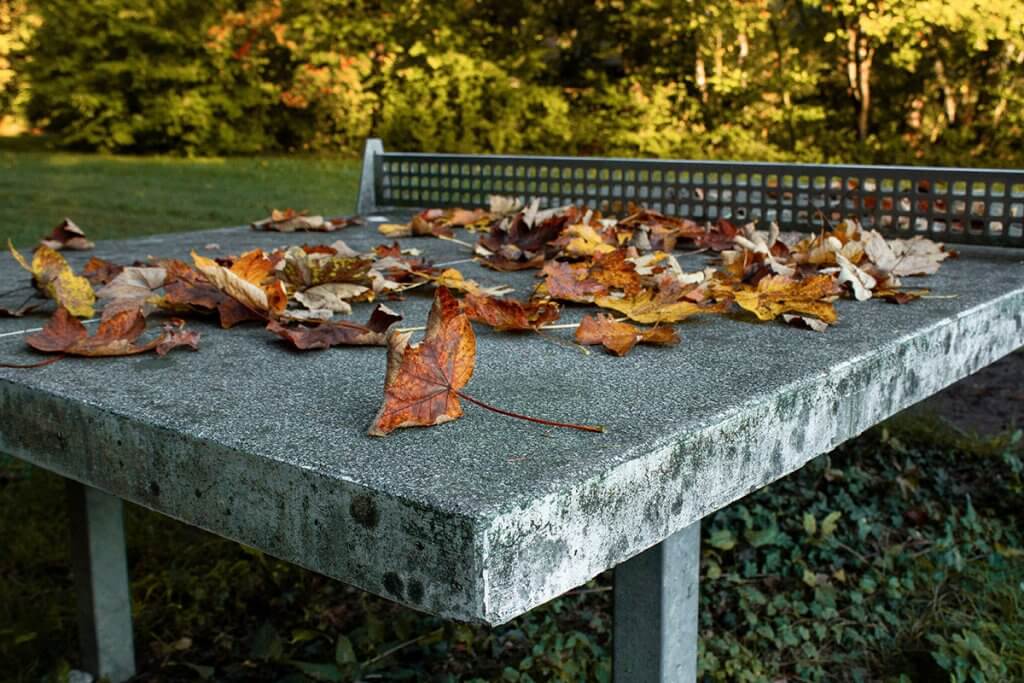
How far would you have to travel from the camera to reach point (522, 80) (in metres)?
15.2

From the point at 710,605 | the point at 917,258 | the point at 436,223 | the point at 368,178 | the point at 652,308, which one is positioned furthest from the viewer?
the point at 368,178

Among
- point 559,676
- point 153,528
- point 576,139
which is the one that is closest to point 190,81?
point 576,139

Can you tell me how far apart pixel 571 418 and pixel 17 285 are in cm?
162

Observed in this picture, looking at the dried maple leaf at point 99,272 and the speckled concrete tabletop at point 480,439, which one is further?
the dried maple leaf at point 99,272

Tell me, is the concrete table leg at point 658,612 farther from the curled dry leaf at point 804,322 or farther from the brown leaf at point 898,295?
the brown leaf at point 898,295

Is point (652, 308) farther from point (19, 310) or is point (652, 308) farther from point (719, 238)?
point (19, 310)

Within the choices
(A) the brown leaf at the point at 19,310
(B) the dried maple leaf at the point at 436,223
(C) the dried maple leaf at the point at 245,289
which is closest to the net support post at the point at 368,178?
(B) the dried maple leaf at the point at 436,223

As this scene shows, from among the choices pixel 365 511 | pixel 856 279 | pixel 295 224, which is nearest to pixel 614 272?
pixel 856 279

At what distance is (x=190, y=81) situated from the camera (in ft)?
50.8

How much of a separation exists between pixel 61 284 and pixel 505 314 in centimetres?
86

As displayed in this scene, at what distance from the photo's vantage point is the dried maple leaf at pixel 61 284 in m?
2.02

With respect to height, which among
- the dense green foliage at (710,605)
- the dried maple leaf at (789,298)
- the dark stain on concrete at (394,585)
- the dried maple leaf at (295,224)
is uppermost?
the dried maple leaf at (789,298)

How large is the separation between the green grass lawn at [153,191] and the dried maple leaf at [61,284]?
535cm

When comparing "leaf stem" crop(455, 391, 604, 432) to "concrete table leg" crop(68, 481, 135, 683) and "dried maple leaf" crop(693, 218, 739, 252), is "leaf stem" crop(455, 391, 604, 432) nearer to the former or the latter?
"concrete table leg" crop(68, 481, 135, 683)
